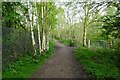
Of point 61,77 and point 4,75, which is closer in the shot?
point 4,75

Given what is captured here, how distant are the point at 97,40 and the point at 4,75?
88.7ft

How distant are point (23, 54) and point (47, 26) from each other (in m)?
9.90

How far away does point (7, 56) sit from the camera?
1309 centimetres

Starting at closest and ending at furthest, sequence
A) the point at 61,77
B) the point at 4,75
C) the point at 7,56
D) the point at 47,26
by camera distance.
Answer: the point at 4,75
the point at 61,77
the point at 7,56
the point at 47,26

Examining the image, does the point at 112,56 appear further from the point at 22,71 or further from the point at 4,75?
the point at 4,75

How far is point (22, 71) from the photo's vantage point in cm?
1216

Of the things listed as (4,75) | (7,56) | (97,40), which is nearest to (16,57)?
(7,56)

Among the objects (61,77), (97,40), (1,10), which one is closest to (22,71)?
(61,77)

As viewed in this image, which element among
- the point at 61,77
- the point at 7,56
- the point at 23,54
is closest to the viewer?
the point at 61,77

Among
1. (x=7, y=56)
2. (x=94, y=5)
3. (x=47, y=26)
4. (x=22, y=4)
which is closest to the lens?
(x=7, y=56)

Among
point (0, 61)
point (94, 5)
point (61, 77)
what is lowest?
point (61, 77)

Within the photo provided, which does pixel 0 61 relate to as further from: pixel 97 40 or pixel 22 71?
pixel 97 40

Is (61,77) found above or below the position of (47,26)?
below

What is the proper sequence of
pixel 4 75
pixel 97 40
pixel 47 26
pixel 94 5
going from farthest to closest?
pixel 97 40 < pixel 47 26 < pixel 94 5 < pixel 4 75
